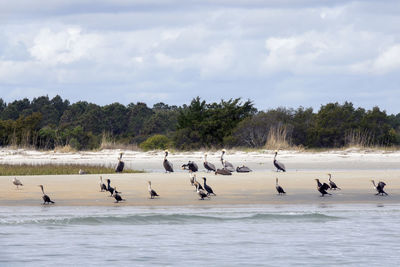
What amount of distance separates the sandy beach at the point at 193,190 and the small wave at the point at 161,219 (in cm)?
204

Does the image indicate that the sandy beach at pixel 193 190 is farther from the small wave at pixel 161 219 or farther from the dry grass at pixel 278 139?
the dry grass at pixel 278 139

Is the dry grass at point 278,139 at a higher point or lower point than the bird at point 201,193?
higher

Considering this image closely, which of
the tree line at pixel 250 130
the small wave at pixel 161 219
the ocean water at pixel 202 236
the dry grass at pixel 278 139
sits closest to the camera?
the ocean water at pixel 202 236

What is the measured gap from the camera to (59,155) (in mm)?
43219

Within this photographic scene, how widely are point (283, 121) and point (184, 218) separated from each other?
110 ft

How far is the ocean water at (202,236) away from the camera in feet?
45.5

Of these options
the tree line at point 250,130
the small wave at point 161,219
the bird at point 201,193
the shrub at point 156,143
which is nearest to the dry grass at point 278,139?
the tree line at point 250,130

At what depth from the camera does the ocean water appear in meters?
13.9

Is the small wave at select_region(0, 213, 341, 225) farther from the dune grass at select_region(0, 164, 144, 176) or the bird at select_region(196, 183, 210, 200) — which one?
the dune grass at select_region(0, 164, 144, 176)

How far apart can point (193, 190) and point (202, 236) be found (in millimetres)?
6400

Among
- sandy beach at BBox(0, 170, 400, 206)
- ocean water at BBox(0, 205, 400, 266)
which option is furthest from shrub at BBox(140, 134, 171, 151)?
ocean water at BBox(0, 205, 400, 266)

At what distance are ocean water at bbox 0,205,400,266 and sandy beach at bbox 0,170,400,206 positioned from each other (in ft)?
3.39

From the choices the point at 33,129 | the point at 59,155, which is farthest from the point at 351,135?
the point at 33,129

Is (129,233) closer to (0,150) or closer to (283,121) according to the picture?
(0,150)
